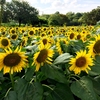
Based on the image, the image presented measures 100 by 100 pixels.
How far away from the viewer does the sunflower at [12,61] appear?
1836 mm

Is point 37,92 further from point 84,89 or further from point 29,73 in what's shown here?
point 84,89

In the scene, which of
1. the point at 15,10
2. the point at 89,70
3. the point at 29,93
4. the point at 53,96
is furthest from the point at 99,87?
the point at 15,10

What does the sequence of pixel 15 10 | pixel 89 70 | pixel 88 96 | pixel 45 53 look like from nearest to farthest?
1. pixel 88 96
2. pixel 45 53
3. pixel 89 70
4. pixel 15 10

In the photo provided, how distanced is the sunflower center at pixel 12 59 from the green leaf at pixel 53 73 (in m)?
0.18

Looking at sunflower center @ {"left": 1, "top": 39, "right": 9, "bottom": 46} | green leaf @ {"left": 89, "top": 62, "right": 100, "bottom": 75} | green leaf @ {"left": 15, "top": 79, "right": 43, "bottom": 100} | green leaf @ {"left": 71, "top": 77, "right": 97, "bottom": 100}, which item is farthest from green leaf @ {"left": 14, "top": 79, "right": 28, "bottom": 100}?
sunflower center @ {"left": 1, "top": 39, "right": 9, "bottom": 46}

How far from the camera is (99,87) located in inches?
76.1

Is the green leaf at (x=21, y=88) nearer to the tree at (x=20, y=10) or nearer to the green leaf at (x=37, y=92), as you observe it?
the green leaf at (x=37, y=92)

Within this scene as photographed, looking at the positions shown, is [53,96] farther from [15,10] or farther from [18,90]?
[15,10]

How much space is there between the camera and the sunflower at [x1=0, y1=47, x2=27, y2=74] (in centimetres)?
184

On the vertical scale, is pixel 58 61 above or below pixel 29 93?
above

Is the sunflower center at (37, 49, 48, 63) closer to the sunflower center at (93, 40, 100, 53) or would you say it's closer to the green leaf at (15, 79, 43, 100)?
the green leaf at (15, 79, 43, 100)

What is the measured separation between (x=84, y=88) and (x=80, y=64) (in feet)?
0.62

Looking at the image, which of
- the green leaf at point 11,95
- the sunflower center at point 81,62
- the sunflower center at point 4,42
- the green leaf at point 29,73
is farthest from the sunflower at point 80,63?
the sunflower center at point 4,42

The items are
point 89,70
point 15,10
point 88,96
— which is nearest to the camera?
point 88,96
